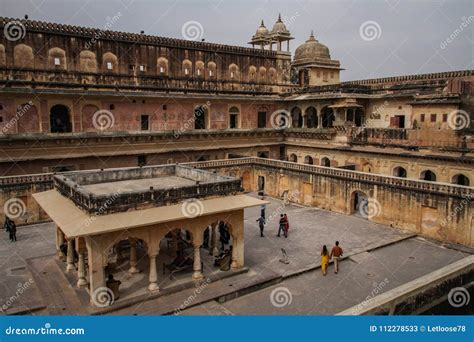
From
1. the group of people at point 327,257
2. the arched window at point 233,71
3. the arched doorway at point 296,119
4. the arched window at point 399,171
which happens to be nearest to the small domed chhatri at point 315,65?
the arched doorway at point 296,119

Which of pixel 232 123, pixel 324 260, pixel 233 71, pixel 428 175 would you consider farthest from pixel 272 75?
pixel 324 260

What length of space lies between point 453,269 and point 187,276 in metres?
8.19

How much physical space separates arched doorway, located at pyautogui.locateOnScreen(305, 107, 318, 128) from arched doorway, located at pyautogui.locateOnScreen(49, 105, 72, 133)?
18905 mm

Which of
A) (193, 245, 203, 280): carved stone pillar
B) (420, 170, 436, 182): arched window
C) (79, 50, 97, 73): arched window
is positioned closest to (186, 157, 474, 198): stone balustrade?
(420, 170, 436, 182): arched window

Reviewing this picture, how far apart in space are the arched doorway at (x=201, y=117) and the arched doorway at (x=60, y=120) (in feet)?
29.5

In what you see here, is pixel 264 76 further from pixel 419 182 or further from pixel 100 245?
pixel 100 245

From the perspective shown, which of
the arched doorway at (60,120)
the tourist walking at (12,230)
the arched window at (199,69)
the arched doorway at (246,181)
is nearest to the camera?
the tourist walking at (12,230)

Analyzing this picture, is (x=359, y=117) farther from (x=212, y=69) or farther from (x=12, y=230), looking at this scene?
(x=12, y=230)

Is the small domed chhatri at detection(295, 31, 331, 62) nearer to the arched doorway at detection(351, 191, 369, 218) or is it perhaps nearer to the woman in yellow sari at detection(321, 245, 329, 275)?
the arched doorway at detection(351, 191, 369, 218)

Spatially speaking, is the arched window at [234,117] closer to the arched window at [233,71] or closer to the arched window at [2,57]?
the arched window at [233,71]

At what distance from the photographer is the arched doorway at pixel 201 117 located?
1197 inches

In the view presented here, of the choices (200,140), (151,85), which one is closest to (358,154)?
(200,140)

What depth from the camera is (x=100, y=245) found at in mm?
11312

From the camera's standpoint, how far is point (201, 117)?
3077 centimetres
